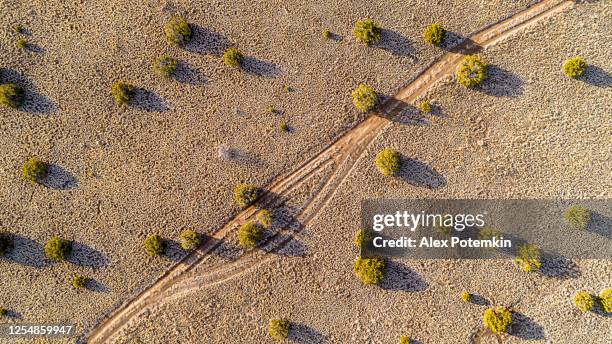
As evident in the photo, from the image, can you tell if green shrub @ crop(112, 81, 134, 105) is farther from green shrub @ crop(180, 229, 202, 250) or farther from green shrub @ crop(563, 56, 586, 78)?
green shrub @ crop(563, 56, 586, 78)

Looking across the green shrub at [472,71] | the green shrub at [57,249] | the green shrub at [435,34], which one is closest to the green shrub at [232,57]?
the green shrub at [435,34]

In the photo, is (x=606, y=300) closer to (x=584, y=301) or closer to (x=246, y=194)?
(x=584, y=301)

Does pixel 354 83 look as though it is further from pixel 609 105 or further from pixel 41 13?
pixel 41 13

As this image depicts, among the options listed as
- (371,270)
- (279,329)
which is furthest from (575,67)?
(279,329)

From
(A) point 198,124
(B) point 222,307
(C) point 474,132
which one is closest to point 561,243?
(C) point 474,132

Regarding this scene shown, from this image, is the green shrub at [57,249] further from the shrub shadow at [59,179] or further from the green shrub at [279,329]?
the green shrub at [279,329]

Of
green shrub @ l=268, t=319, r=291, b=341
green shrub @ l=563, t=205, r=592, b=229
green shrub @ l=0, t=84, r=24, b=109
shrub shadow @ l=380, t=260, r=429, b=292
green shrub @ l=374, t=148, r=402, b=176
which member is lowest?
green shrub @ l=268, t=319, r=291, b=341

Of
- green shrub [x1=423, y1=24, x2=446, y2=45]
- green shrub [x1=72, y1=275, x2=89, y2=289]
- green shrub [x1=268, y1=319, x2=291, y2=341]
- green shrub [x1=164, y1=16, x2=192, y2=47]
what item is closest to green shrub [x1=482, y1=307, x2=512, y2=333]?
green shrub [x1=268, y1=319, x2=291, y2=341]
